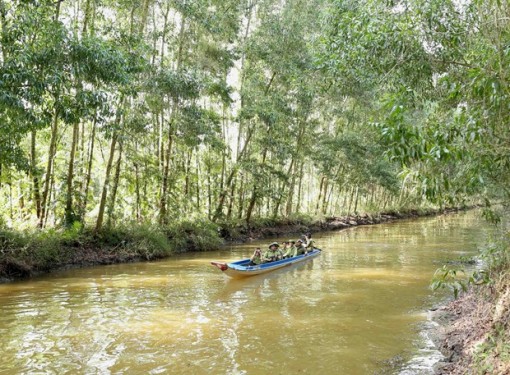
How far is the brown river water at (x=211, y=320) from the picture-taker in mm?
7086

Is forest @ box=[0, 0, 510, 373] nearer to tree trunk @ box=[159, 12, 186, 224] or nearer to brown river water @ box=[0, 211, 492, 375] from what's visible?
tree trunk @ box=[159, 12, 186, 224]

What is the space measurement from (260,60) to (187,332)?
1853cm

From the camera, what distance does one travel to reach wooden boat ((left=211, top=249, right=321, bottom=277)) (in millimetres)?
13523

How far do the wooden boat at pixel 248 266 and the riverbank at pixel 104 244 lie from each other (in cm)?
482

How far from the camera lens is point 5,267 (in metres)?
13.0

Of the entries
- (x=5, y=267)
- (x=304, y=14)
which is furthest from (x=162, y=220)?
(x=304, y=14)

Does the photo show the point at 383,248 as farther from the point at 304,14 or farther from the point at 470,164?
the point at 470,164

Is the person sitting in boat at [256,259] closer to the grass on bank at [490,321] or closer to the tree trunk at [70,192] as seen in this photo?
the tree trunk at [70,192]

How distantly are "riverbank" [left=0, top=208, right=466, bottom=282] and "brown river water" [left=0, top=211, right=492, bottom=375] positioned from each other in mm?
627

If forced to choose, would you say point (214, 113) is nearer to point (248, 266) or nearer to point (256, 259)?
point (256, 259)

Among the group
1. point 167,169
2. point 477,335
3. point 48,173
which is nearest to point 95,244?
point 48,173

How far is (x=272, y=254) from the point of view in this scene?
16.1 meters

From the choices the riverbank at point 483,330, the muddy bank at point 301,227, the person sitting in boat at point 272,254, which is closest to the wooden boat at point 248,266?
the person sitting in boat at point 272,254

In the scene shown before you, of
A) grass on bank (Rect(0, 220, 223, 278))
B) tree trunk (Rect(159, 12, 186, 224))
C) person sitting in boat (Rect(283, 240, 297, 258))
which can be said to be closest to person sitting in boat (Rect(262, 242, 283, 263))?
person sitting in boat (Rect(283, 240, 297, 258))
